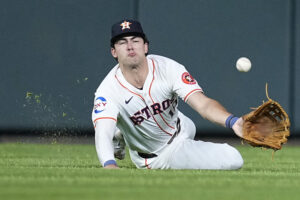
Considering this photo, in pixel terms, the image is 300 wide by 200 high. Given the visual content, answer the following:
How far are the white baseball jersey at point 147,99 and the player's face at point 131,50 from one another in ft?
0.54

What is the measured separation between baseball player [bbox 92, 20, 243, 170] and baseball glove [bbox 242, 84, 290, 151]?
0.57 meters

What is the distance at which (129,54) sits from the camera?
5.66m

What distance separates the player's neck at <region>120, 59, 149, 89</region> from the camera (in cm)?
576

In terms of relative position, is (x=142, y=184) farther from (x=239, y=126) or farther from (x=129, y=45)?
(x=129, y=45)

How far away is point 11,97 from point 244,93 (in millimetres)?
2990

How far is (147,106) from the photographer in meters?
5.72

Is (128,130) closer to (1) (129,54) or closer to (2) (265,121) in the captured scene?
(1) (129,54)

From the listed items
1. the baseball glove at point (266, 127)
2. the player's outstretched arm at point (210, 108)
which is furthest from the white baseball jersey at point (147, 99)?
the baseball glove at point (266, 127)

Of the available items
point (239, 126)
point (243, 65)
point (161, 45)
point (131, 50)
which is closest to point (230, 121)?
point (239, 126)

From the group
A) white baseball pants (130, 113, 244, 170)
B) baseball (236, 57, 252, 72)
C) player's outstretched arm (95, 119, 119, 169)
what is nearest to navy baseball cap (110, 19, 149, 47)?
player's outstretched arm (95, 119, 119, 169)

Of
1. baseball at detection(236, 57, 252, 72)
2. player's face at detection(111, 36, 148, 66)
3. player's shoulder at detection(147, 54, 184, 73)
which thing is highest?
player's face at detection(111, 36, 148, 66)

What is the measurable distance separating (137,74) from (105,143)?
67 cm

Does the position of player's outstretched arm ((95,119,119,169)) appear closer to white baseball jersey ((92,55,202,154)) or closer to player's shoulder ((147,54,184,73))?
white baseball jersey ((92,55,202,154))

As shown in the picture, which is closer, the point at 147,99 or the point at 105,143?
the point at 105,143
